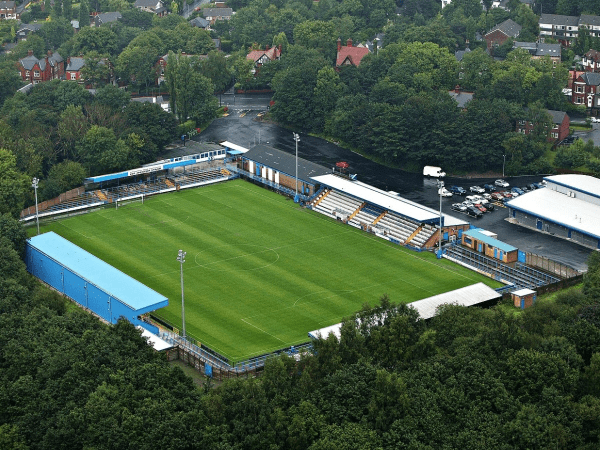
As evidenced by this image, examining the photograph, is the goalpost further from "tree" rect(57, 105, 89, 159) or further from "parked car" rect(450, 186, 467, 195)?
"parked car" rect(450, 186, 467, 195)

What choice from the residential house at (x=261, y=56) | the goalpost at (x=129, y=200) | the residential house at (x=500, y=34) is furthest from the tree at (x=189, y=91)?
the residential house at (x=500, y=34)

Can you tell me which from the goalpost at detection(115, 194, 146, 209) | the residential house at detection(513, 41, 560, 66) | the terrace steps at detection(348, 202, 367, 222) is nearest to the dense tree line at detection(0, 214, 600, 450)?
the terrace steps at detection(348, 202, 367, 222)

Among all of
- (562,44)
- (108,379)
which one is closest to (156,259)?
(108,379)

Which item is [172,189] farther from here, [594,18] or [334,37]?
[594,18]

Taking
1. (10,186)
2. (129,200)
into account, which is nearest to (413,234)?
(129,200)

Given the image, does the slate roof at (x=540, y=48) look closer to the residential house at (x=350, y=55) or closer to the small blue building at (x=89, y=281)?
the residential house at (x=350, y=55)

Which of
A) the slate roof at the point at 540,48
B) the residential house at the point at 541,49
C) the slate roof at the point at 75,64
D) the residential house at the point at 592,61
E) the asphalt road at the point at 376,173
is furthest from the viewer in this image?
the slate roof at the point at 540,48

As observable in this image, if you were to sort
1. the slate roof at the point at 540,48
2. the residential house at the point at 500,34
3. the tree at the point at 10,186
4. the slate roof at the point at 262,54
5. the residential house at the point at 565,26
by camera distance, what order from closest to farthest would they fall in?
the tree at the point at 10,186
the slate roof at the point at 540,48
the slate roof at the point at 262,54
the residential house at the point at 500,34
the residential house at the point at 565,26
